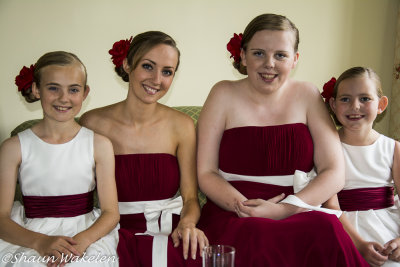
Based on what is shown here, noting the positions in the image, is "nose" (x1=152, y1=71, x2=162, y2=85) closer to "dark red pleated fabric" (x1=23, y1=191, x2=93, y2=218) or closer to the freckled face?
"dark red pleated fabric" (x1=23, y1=191, x2=93, y2=218)

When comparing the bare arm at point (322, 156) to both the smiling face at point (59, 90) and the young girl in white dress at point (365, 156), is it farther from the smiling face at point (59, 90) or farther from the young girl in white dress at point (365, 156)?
the smiling face at point (59, 90)

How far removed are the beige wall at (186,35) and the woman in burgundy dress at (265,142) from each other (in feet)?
4.73

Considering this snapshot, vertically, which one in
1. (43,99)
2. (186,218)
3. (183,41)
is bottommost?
(186,218)

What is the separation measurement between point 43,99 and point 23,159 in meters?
0.32

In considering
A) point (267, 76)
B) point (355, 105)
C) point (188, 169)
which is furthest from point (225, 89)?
point (355, 105)

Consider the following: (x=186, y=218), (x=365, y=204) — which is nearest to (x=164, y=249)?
(x=186, y=218)

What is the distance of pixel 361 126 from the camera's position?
231 centimetres

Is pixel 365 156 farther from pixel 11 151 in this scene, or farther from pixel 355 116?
pixel 11 151

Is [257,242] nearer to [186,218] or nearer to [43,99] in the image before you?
[186,218]

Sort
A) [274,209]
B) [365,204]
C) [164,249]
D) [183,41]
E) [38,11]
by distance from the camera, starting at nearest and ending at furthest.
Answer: [164,249], [274,209], [365,204], [38,11], [183,41]

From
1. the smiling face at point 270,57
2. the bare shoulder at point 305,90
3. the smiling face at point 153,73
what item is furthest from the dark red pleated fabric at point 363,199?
the smiling face at point 153,73

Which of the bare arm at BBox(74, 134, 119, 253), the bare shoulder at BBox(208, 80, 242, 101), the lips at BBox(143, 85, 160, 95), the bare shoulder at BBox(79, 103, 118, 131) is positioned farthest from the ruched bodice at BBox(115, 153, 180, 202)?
the bare shoulder at BBox(208, 80, 242, 101)

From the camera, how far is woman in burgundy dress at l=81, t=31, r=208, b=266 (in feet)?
7.30

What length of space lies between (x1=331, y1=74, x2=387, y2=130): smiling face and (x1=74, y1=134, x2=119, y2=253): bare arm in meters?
1.32
